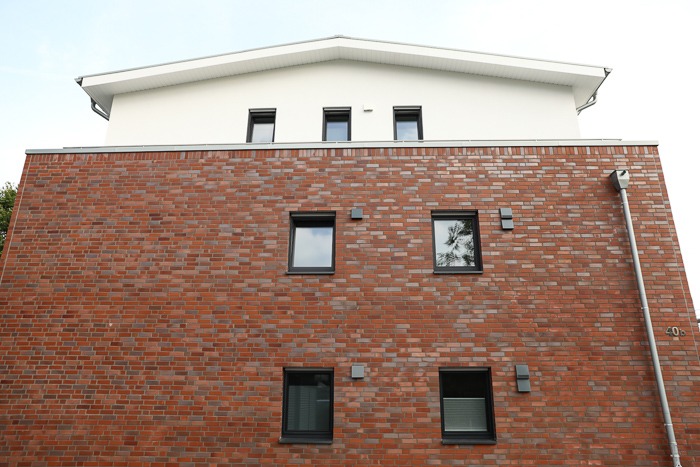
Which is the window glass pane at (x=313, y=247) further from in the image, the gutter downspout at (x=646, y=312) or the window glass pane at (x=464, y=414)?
the gutter downspout at (x=646, y=312)

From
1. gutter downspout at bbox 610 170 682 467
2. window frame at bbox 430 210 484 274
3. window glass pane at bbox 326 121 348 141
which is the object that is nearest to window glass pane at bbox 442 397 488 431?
window frame at bbox 430 210 484 274

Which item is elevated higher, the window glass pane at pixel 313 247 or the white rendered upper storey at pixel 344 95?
the white rendered upper storey at pixel 344 95

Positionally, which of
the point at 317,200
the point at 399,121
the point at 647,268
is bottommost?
the point at 647,268

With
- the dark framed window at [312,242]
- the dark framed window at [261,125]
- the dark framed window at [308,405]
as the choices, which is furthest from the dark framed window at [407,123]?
the dark framed window at [308,405]

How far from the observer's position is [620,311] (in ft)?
23.1

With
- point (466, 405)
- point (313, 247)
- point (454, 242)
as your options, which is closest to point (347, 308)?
point (313, 247)

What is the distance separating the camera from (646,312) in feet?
22.5

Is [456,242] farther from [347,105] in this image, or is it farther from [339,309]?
[347,105]

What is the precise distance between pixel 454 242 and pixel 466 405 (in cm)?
253

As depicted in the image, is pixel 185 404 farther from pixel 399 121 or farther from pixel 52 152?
pixel 399 121

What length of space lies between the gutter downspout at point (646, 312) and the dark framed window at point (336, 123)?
5.26 meters

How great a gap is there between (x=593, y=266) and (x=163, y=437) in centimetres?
692

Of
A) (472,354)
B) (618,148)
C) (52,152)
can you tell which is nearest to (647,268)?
(618,148)

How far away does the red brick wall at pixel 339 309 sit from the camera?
6.55 m
